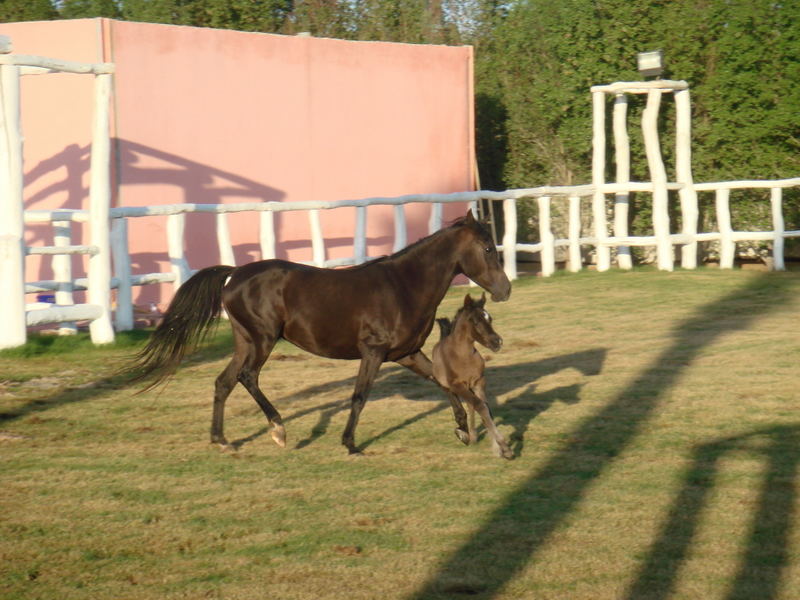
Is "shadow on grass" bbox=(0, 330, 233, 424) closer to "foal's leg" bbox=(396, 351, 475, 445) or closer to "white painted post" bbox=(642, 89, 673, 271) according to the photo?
"foal's leg" bbox=(396, 351, 475, 445)

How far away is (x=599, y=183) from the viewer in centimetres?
1881

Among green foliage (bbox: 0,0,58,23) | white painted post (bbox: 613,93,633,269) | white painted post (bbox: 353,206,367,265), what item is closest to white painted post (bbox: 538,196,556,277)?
white painted post (bbox: 613,93,633,269)

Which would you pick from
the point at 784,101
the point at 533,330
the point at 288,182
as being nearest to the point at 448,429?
the point at 533,330

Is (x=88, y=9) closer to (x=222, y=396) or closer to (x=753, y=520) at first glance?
(x=222, y=396)

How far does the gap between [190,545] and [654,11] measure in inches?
631

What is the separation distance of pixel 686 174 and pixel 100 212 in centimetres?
940

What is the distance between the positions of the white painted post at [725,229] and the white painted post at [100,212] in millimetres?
9241

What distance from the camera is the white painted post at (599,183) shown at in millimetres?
18578

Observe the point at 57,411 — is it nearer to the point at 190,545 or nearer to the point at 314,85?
the point at 190,545

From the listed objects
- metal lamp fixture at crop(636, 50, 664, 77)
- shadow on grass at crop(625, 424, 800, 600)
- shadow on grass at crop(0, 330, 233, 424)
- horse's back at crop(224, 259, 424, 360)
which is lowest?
shadow on grass at crop(625, 424, 800, 600)

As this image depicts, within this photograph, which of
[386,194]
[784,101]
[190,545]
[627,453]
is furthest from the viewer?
[386,194]

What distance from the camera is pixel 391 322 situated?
26.5 feet

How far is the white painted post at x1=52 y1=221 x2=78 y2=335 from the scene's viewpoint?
13227mm

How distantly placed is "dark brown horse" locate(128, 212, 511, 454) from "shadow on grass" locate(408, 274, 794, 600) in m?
0.93
